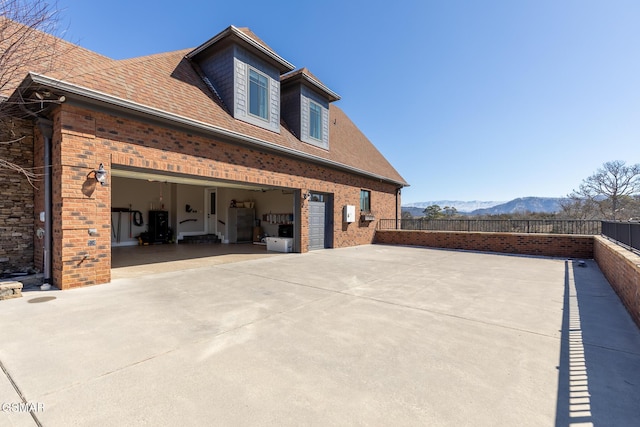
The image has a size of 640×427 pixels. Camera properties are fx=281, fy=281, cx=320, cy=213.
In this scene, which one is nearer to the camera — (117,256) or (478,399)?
(478,399)

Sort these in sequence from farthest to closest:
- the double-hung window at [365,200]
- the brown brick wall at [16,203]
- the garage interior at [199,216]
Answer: the double-hung window at [365,200], the garage interior at [199,216], the brown brick wall at [16,203]

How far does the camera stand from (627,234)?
6047mm

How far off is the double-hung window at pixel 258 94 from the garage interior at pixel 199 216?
3275mm

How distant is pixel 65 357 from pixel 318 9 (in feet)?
39.6

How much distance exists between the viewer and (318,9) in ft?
34.2

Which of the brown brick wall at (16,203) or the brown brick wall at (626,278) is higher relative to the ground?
the brown brick wall at (16,203)

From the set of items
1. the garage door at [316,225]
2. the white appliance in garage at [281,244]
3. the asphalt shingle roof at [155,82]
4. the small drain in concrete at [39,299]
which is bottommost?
the small drain in concrete at [39,299]

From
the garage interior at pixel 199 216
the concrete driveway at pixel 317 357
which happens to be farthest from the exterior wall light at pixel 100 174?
the garage interior at pixel 199 216

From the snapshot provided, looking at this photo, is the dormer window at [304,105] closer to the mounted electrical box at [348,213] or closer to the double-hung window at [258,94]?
the double-hung window at [258,94]

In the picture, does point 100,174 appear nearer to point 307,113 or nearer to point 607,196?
point 307,113

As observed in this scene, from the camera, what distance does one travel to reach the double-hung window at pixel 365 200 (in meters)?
14.9

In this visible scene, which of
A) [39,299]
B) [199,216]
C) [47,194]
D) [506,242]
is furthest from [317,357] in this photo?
[199,216]

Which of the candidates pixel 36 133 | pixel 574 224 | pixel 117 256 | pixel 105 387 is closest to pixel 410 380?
pixel 105 387

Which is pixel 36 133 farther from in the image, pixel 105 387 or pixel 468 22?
pixel 468 22
